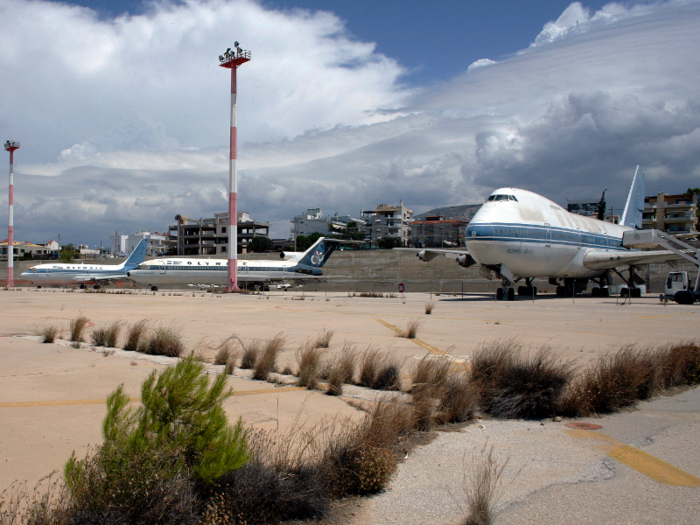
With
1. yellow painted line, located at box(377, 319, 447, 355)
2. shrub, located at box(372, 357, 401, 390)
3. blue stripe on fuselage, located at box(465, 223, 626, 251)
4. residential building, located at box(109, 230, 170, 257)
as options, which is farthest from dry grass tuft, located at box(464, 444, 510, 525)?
residential building, located at box(109, 230, 170, 257)

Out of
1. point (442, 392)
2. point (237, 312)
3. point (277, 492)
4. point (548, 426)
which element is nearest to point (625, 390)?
point (548, 426)

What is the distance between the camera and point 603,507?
4004mm

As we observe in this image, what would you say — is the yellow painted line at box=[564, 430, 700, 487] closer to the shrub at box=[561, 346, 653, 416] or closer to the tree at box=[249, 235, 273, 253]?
the shrub at box=[561, 346, 653, 416]

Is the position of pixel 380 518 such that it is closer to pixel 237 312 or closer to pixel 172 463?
pixel 172 463

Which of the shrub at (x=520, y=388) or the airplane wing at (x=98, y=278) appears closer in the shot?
the shrub at (x=520, y=388)

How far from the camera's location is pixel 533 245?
3269 cm

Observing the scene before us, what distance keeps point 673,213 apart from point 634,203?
74.7 meters

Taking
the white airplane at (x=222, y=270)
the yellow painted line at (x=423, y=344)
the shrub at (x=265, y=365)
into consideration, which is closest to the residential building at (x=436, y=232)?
the white airplane at (x=222, y=270)

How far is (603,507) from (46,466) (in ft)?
15.6

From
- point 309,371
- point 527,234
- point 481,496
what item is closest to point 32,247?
point 527,234

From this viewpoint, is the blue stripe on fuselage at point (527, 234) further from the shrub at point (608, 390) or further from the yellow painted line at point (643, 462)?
the yellow painted line at point (643, 462)

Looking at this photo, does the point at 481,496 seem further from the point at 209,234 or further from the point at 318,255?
the point at 209,234

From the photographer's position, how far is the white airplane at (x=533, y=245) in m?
31.6

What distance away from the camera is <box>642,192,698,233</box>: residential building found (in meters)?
108
